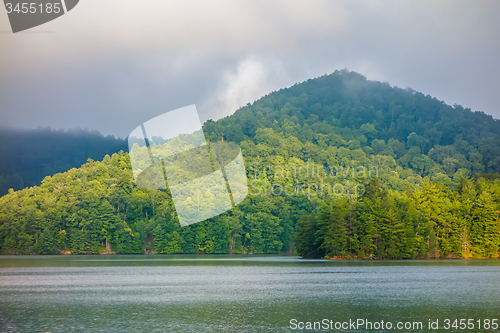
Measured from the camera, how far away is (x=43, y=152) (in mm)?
162375

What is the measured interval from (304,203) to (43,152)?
299 ft

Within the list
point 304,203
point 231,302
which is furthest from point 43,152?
point 231,302

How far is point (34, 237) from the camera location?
104 metres

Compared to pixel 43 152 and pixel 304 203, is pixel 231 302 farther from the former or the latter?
pixel 43 152

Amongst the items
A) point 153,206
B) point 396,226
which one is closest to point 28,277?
point 396,226

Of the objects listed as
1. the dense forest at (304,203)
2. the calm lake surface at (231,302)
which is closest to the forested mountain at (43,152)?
the dense forest at (304,203)

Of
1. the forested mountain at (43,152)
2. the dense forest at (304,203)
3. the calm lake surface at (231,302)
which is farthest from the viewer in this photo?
the forested mountain at (43,152)

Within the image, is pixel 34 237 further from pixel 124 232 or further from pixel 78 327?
pixel 78 327

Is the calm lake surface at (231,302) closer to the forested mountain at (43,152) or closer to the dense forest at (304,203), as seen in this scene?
the dense forest at (304,203)

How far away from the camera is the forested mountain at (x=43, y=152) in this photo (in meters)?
145

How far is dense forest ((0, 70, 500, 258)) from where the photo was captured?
80062 millimetres

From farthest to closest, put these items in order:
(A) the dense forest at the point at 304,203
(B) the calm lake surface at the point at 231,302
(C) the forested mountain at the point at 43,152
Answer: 1. (C) the forested mountain at the point at 43,152
2. (A) the dense forest at the point at 304,203
3. (B) the calm lake surface at the point at 231,302

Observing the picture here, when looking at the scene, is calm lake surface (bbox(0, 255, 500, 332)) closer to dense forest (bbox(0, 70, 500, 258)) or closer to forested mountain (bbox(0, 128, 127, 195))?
dense forest (bbox(0, 70, 500, 258))

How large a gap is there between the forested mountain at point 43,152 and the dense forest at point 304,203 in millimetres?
25068
